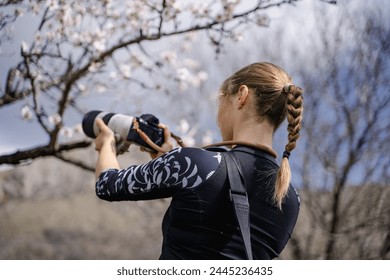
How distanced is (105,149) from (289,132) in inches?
15.9

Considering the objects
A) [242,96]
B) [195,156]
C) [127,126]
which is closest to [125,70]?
[127,126]

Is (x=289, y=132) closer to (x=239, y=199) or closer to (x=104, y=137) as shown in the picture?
(x=239, y=199)

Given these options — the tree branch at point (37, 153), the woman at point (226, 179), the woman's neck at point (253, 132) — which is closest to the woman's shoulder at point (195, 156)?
the woman at point (226, 179)

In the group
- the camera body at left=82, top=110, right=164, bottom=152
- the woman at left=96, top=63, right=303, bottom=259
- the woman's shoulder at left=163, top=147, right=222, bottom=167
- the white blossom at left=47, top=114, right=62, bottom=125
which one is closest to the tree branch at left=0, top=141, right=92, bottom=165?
the white blossom at left=47, top=114, right=62, bottom=125

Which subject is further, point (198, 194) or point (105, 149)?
point (105, 149)

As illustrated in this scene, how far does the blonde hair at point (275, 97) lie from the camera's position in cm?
103

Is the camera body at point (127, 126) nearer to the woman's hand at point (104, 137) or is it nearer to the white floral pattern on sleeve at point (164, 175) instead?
the woman's hand at point (104, 137)

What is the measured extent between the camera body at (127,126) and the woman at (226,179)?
0.09 metres

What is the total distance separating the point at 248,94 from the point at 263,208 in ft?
0.78

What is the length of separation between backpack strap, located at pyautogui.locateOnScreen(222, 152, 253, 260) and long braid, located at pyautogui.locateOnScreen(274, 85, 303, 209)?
91 mm

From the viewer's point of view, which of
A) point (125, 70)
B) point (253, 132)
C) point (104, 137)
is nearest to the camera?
point (253, 132)

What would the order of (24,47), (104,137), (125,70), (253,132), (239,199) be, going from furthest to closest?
(125,70)
(24,47)
(104,137)
(253,132)
(239,199)

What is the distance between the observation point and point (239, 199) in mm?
931
